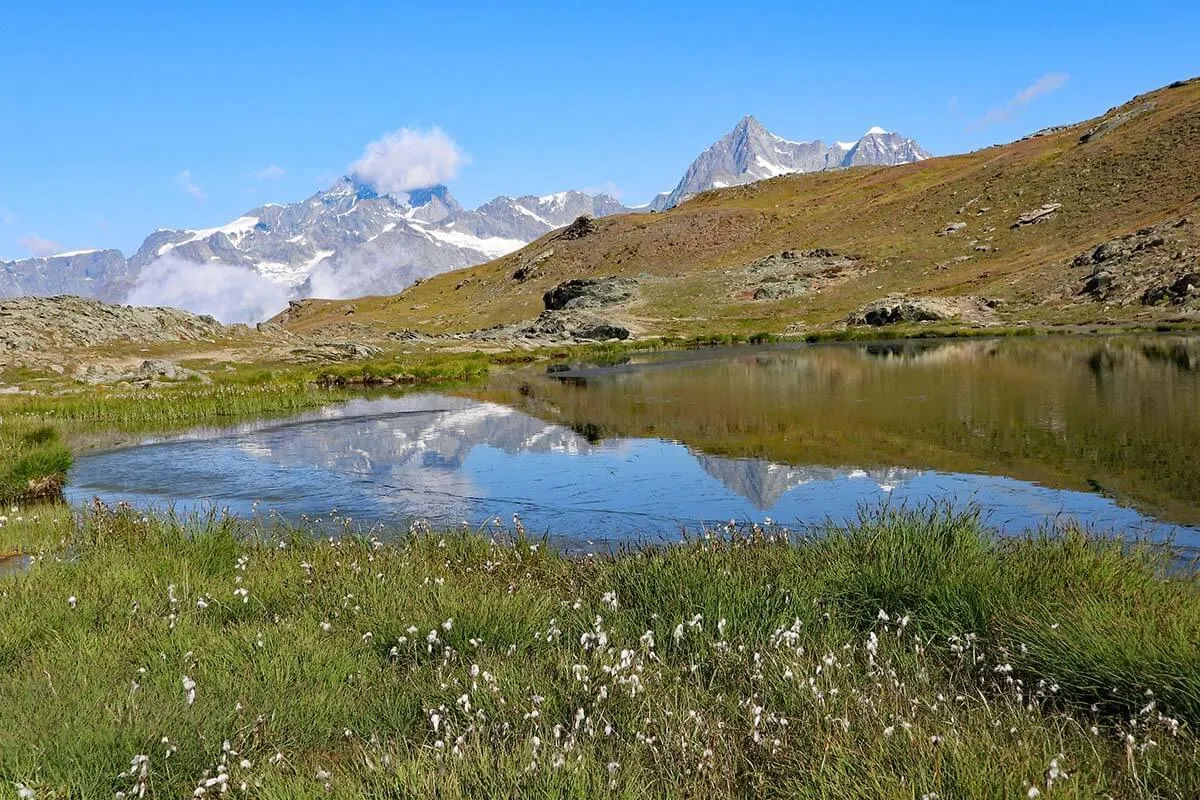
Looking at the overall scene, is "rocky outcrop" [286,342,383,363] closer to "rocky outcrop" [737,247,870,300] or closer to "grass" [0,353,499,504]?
"grass" [0,353,499,504]

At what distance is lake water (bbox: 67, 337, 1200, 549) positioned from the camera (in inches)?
647

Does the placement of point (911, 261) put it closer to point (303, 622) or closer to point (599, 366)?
point (599, 366)

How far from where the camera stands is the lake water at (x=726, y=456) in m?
16.4

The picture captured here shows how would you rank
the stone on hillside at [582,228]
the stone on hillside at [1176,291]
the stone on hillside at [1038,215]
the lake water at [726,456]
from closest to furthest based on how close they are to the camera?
the lake water at [726,456] → the stone on hillside at [1176,291] → the stone on hillside at [1038,215] → the stone on hillside at [582,228]

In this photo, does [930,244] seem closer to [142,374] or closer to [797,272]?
[797,272]

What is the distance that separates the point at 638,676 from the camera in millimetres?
6137

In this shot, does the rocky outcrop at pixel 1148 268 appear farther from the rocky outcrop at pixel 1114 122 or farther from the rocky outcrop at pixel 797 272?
the rocky outcrop at pixel 1114 122

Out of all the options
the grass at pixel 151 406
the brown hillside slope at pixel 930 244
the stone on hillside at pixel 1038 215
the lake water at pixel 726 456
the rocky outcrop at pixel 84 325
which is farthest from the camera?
the stone on hillside at pixel 1038 215

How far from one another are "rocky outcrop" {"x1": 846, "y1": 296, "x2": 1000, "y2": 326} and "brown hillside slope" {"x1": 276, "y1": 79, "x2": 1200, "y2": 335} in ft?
6.26

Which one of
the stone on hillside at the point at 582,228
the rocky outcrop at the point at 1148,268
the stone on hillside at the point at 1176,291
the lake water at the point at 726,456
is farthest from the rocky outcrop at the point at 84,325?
the stone on hillside at the point at 582,228

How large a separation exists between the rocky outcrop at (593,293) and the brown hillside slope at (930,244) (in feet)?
8.39

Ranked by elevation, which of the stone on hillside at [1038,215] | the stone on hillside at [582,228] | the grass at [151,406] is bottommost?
the grass at [151,406]

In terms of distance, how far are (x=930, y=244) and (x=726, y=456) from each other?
93.4 meters

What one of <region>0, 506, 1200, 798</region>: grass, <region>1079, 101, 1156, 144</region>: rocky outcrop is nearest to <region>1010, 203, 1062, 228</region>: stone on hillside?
<region>1079, 101, 1156, 144</region>: rocky outcrop
